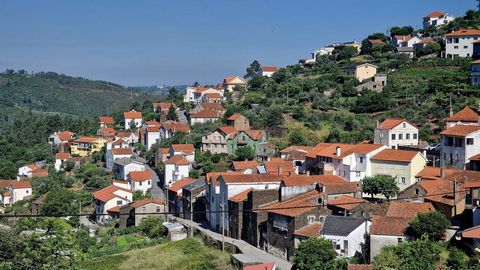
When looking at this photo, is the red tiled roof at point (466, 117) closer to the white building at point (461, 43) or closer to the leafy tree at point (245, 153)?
the leafy tree at point (245, 153)

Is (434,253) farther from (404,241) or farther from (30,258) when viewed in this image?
(30,258)

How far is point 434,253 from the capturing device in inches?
920

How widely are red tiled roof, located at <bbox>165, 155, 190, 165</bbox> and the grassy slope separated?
44.8 ft

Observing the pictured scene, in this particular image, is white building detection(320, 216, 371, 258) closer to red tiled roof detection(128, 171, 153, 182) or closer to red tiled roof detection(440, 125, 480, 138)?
red tiled roof detection(440, 125, 480, 138)

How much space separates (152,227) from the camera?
39281 millimetres

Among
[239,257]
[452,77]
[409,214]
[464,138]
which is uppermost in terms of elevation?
[452,77]

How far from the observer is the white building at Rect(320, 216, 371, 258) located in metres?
26.8

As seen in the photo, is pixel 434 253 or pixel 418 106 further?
pixel 418 106

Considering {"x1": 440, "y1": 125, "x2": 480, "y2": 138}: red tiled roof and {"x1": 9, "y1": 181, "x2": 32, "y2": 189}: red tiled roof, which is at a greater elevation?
{"x1": 440, "y1": 125, "x2": 480, "y2": 138}: red tiled roof

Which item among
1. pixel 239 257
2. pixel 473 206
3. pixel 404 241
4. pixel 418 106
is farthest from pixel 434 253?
pixel 418 106

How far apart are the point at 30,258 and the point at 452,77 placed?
4742 cm

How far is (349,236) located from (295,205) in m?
3.63

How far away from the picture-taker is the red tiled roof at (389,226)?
25.7 meters

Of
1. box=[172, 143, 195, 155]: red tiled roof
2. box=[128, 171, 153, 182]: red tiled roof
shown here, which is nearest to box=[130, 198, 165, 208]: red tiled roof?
box=[128, 171, 153, 182]: red tiled roof
